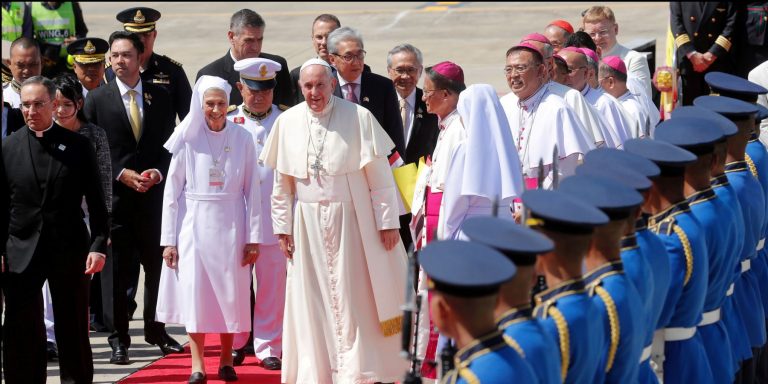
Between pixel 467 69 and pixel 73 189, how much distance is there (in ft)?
40.6

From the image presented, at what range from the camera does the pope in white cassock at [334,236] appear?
796 centimetres

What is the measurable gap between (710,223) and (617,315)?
1281 millimetres

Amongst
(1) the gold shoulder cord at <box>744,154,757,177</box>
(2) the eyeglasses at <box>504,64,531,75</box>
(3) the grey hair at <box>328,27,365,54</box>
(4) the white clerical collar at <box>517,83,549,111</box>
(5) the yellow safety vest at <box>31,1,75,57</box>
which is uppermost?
(5) the yellow safety vest at <box>31,1,75,57</box>

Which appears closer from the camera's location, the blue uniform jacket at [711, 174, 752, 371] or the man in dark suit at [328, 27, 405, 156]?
the blue uniform jacket at [711, 174, 752, 371]

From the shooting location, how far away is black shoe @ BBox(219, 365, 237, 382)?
27.4ft

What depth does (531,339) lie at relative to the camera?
4.29m

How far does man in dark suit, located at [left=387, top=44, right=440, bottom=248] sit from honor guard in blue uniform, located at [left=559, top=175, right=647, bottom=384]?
13.7 ft

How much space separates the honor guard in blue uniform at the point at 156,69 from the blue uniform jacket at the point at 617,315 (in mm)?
5146

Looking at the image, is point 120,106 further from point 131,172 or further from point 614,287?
point 614,287

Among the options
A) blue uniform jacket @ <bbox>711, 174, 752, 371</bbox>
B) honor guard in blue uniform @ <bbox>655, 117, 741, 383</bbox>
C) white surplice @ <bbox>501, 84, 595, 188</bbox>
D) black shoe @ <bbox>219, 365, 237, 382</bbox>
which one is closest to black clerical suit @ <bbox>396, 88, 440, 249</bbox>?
white surplice @ <bbox>501, 84, 595, 188</bbox>

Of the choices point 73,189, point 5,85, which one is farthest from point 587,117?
point 5,85

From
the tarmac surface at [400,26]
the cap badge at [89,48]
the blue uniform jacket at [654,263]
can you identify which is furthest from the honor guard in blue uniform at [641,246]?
the tarmac surface at [400,26]

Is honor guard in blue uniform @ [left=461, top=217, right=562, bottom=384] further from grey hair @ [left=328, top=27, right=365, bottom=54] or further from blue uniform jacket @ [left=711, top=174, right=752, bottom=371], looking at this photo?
grey hair @ [left=328, top=27, right=365, bottom=54]

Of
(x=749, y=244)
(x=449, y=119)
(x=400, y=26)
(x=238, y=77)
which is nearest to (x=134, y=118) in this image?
(x=238, y=77)
